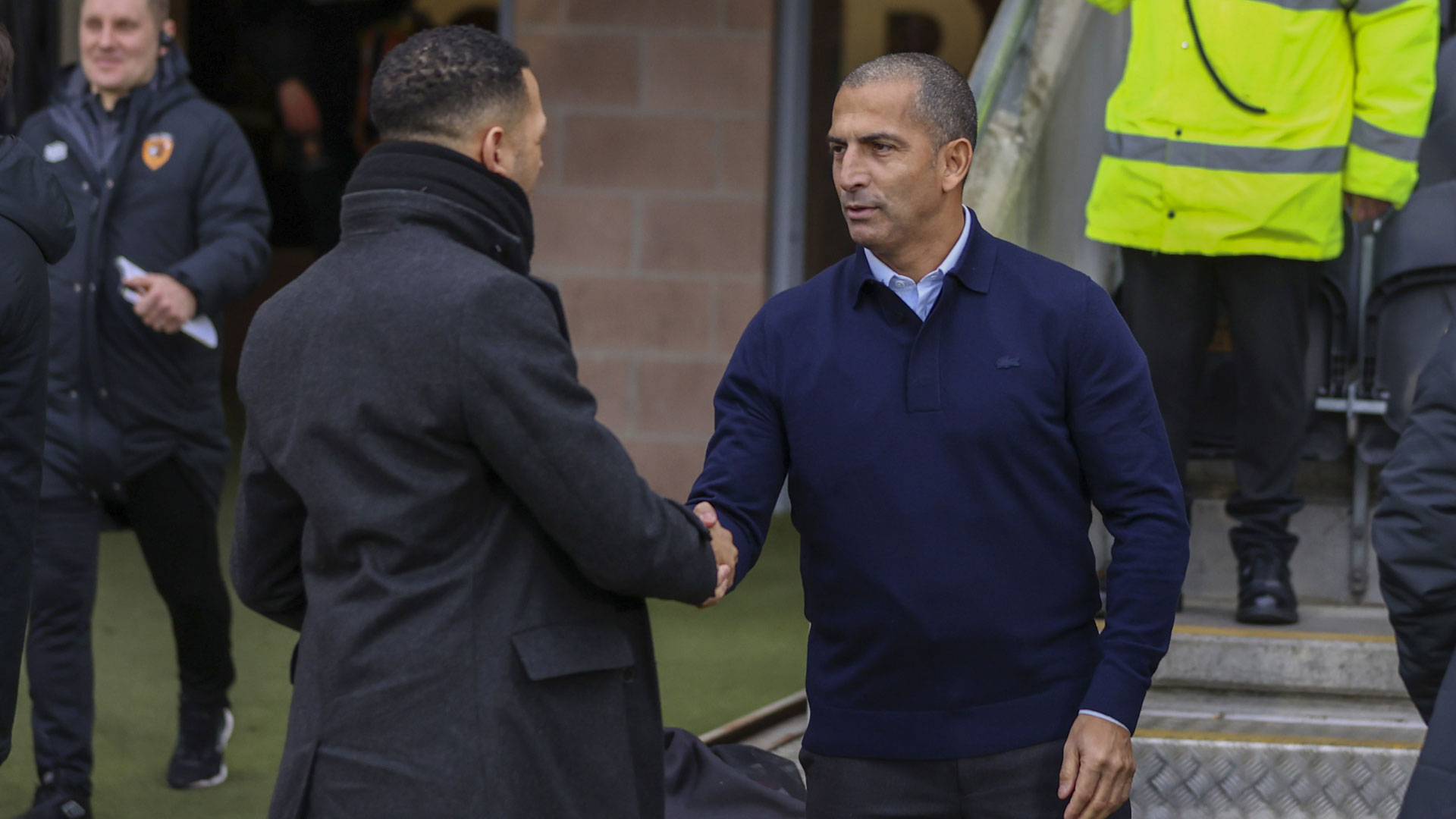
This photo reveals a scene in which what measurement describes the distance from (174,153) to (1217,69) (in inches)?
101

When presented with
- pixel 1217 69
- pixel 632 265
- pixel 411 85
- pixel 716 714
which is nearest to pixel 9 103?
pixel 632 265

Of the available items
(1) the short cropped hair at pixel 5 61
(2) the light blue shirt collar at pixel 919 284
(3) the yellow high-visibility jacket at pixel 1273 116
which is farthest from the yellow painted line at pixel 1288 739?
(1) the short cropped hair at pixel 5 61

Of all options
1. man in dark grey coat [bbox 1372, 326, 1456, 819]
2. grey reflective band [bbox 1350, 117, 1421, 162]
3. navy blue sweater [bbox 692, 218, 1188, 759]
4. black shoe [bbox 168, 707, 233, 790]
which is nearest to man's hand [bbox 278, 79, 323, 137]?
black shoe [bbox 168, 707, 233, 790]

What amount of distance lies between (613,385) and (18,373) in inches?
174

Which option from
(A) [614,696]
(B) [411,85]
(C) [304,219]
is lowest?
(C) [304,219]

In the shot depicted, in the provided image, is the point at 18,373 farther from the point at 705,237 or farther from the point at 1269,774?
the point at 705,237

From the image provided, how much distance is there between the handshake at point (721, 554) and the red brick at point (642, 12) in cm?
522

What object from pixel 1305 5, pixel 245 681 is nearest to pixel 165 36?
pixel 245 681

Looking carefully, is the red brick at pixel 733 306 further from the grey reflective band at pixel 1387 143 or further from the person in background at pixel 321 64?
the person in background at pixel 321 64

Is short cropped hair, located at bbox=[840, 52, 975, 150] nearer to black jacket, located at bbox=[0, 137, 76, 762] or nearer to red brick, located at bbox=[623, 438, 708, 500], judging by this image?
black jacket, located at bbox=[0, 137, 76, 762]

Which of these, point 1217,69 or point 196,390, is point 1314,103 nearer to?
point 1217,69

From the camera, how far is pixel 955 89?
109 inches

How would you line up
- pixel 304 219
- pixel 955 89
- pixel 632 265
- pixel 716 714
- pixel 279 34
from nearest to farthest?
pixel 955 89
pixel 716 714
pixel 632 265
pixel 279 34
pixel 304 219

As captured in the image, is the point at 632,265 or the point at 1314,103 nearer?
the point at 1314,103
